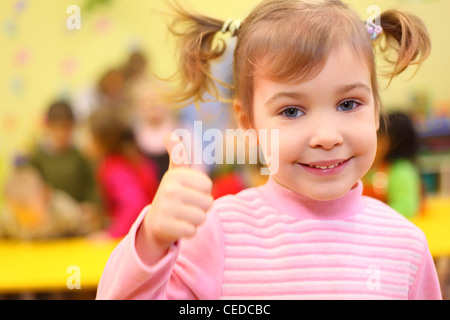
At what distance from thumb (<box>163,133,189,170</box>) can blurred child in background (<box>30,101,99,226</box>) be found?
66.5 inches

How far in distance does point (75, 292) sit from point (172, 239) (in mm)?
296

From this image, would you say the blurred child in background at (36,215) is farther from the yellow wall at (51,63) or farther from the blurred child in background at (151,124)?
the yellow wall at (51,63)

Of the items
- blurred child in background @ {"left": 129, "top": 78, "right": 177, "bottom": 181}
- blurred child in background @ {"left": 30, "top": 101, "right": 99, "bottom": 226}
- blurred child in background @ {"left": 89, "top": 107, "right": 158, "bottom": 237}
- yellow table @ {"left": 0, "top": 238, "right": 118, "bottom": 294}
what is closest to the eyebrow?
yellow table @ {"left": 0, "top": 238, "right": 118, "bottom": 294}

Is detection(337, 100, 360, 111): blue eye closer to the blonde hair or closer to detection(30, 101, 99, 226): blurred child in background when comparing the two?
the blonde hair

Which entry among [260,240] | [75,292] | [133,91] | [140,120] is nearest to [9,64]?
[133,91]

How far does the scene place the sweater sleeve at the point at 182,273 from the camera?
0.47m

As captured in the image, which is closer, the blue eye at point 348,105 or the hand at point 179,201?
the hand at point 179,201

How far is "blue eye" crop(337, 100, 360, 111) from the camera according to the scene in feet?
1.69

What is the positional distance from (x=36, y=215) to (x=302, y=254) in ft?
4.68

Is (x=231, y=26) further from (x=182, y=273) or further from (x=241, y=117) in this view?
(x=182, y=273)

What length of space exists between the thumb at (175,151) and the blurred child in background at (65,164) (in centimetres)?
169

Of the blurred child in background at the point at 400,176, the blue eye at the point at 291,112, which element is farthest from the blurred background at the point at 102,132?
the blue eye at the point at 291,112

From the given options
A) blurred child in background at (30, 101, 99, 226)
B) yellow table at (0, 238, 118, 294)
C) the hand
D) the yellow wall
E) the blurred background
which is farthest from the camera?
the yellow wall

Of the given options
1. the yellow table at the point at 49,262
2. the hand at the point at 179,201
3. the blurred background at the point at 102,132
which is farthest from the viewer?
the yellow table at the point at 49,262
